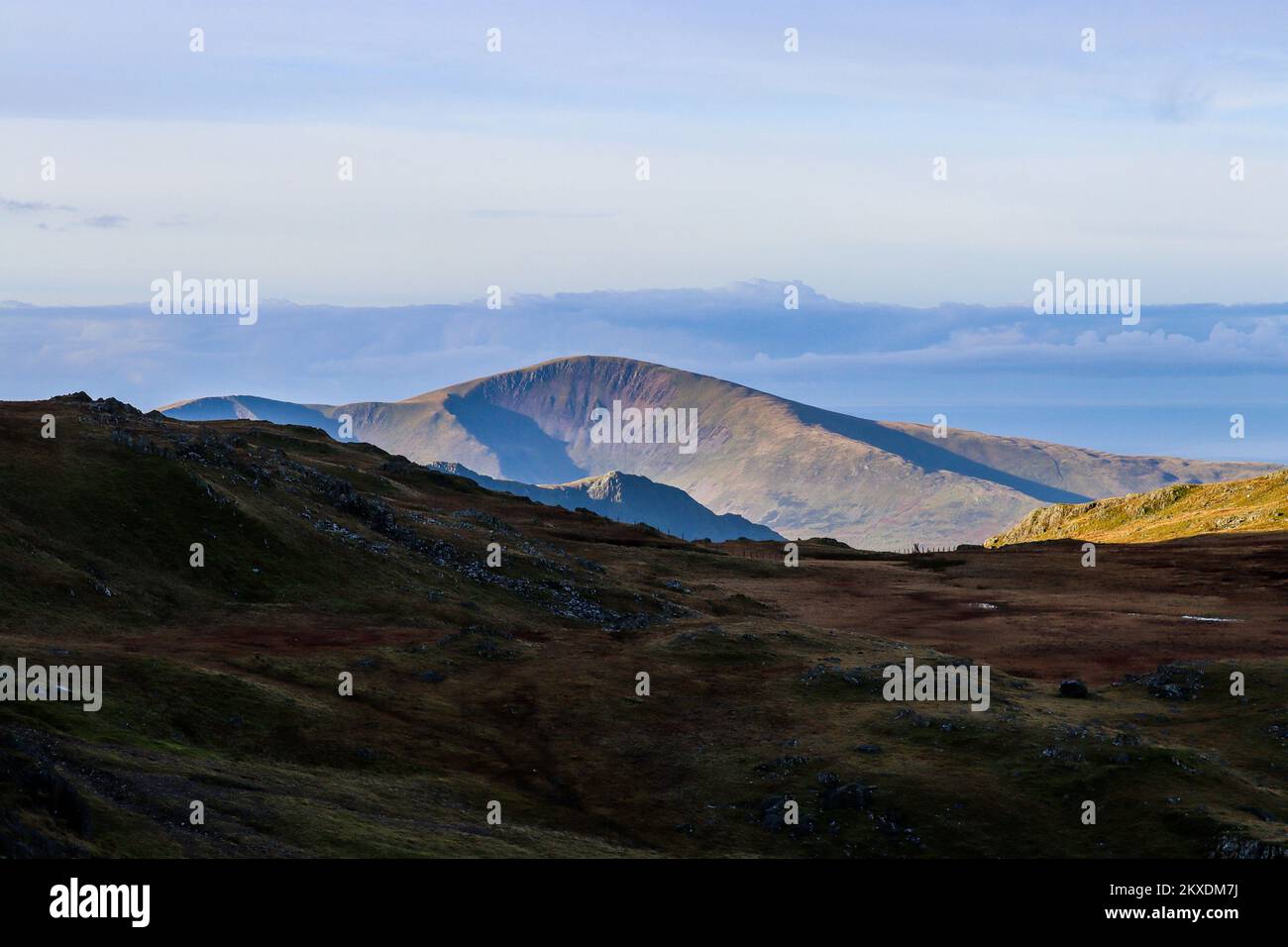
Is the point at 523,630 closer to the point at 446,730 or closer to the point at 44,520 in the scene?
the point at 446,730

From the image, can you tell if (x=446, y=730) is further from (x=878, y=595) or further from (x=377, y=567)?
(x=878, y=595)

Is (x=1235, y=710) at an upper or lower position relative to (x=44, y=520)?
lower

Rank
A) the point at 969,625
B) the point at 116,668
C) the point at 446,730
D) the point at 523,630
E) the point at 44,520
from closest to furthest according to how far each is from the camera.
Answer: the point at 116,668 → the point at 446,730 → the point at 44,520 → the point at 523,630 → the point at 969,625

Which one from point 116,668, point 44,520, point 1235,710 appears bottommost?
point 1235,710

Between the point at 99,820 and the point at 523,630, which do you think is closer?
the point at 99,820
